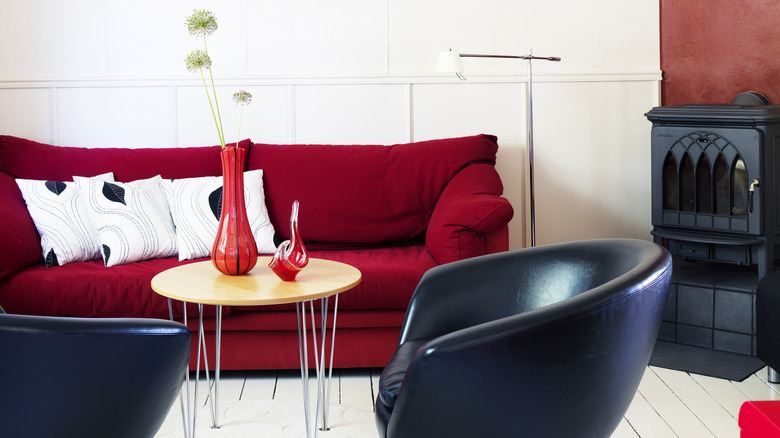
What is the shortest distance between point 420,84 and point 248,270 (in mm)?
1908

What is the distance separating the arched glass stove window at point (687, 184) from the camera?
3424mm

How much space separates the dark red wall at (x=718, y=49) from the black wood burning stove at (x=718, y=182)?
37 centimetres

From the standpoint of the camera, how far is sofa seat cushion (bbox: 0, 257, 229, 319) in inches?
113

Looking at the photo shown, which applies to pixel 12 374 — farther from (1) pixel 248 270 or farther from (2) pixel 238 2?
(2) pixel 238 2

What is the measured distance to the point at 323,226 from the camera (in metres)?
3.50

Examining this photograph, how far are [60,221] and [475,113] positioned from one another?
2.00 m

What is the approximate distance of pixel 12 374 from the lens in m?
1.42

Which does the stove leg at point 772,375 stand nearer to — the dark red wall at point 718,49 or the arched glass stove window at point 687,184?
the arched glass stove window at point 687,184

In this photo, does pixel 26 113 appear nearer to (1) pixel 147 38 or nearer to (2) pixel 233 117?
(1) pixel 147 38

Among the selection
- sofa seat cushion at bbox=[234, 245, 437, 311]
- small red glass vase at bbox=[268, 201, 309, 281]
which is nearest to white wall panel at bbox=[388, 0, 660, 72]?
sofa seat cushion at bbox=[234, 245, 437, 311]

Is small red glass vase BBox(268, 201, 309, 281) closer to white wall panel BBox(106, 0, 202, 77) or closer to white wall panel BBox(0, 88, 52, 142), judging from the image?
white wall panel BBox(106, 0, 202, 77)

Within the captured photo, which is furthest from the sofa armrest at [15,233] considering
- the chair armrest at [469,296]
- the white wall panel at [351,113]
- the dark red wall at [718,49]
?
the dark red wall at [718,49]

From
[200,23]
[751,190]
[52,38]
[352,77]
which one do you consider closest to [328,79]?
[352,77]

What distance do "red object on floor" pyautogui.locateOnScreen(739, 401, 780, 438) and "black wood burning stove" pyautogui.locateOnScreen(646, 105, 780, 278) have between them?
2.03 meters
